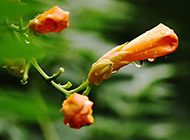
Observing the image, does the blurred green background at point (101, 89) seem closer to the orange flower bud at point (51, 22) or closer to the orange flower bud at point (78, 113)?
the orange flower bud at point (51, 22)

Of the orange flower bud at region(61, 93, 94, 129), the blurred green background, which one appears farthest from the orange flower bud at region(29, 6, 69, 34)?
the blurred green background

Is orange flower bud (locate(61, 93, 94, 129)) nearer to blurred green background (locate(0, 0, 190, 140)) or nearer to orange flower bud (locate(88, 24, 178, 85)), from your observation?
orange flower bud (locate(88, 24, 178, 85))

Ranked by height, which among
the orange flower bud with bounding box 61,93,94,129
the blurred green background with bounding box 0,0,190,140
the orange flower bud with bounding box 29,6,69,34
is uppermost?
the orange flower bud with bounding box 29,6,69,34

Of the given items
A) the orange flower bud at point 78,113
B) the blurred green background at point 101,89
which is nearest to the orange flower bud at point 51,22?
the orange flower bud at point 78,113

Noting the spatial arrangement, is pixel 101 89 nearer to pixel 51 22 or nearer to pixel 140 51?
pixel 140 51

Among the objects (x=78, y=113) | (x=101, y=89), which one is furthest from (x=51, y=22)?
(x=101, y=89)

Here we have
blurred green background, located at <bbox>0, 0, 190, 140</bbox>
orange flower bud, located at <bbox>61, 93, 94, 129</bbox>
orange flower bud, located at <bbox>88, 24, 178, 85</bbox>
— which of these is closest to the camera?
orange flower bud, located at <bbox>61, 93, 94, 129</bbox>

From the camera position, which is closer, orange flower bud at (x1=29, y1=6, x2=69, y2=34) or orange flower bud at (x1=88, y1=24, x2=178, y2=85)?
orange flower bud at (x1=29, y1=6, x2=69, y2=34)

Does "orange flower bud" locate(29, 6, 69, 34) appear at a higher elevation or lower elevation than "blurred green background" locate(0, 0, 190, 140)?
higher
